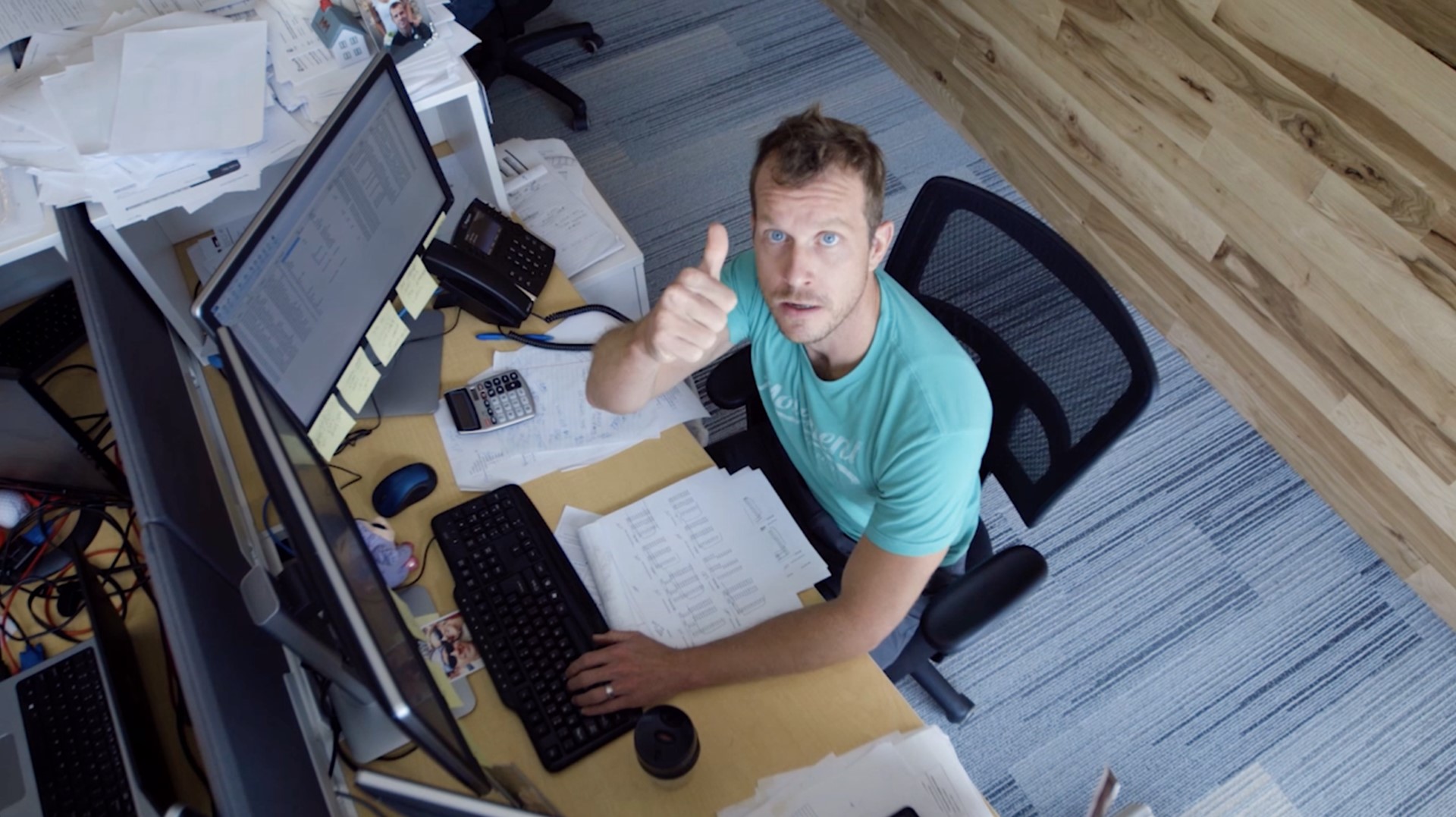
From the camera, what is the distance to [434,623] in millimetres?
1320

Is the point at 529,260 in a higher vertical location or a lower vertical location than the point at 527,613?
higher

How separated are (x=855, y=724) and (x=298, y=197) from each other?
102 cm

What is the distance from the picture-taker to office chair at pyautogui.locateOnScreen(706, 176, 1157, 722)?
129cm

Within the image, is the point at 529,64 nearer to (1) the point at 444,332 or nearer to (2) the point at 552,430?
(1) the point at 444,332

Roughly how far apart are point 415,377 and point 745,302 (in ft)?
1.92

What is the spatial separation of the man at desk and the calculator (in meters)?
0.12

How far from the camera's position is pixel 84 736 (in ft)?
3.86

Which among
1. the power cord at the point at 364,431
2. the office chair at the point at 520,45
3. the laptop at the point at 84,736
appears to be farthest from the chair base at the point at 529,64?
the laptop at the point at 84,736

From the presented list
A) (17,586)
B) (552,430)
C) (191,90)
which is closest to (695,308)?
(552,430)

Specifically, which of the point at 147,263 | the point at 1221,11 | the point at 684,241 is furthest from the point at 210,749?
the point at 1221,11

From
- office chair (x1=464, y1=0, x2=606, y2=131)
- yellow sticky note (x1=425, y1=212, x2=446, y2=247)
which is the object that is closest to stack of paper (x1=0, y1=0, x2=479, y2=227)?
yellow sticky note (x1=425, y1=212, x2=446, y2=247)

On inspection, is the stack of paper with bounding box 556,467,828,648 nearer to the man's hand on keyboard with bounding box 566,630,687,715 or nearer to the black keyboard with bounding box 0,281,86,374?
the man's hand on keyboard with bounding box 566,630,687,715

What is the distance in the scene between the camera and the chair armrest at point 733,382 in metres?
1.69

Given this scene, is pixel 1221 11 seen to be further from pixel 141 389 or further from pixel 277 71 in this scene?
pixel 141 389
